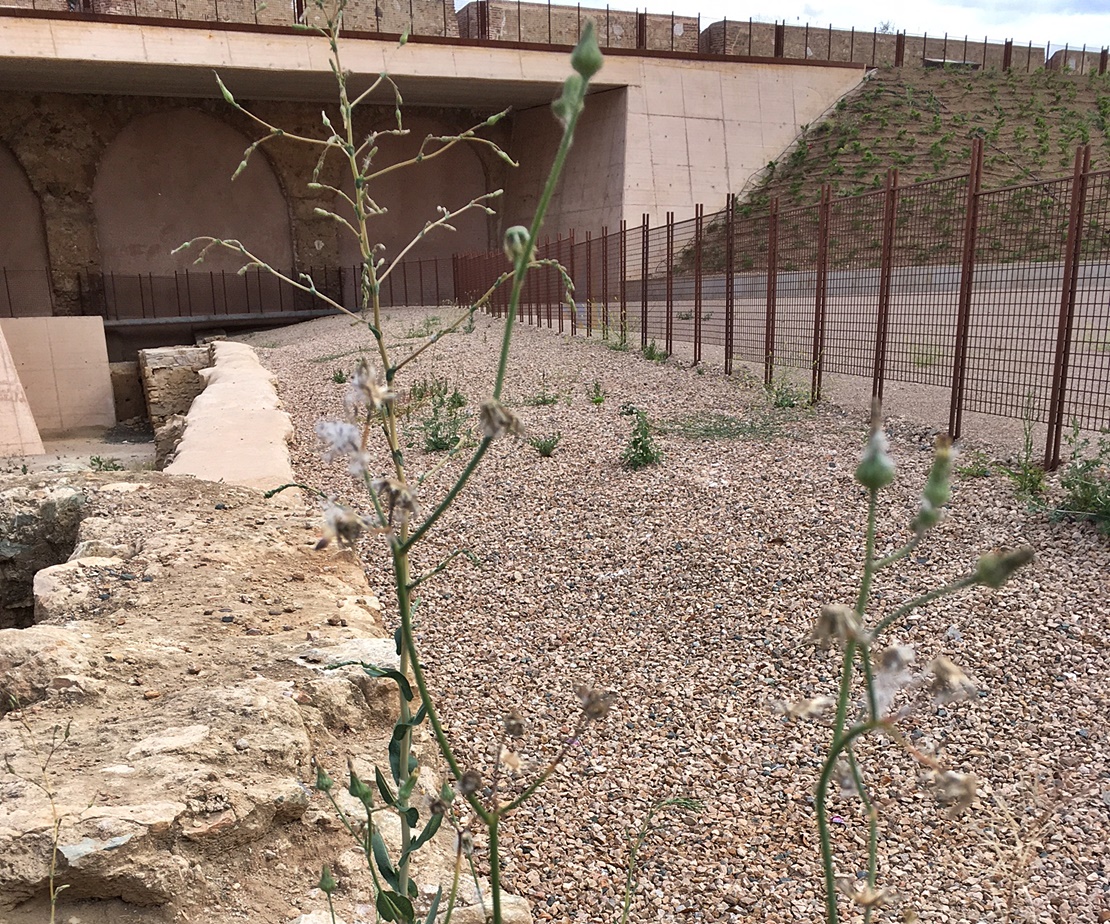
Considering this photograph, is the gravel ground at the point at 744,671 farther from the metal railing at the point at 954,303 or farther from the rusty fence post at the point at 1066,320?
the metal railing at the point at 954,303

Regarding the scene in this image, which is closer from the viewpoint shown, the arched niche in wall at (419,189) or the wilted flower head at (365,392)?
the wilted flower head at (365,392)

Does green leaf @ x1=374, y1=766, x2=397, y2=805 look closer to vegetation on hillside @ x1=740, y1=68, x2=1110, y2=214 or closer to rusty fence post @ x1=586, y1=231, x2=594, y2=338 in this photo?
rusty fence post @ x1=586, y1=231, x2=594, y2=338

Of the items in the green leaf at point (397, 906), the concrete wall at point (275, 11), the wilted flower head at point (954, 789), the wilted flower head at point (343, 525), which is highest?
the concrete wall at point (275, 11)

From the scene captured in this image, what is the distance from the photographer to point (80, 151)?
20.5m

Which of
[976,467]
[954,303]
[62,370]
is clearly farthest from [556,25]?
[976,467]

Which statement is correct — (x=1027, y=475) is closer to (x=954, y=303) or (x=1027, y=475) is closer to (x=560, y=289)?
(x=954, y=303)

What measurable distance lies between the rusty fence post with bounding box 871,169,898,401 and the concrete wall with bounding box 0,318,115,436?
477 inches

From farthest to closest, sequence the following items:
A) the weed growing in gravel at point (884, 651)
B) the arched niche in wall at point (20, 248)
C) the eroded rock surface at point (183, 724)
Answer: the arched niche in wall at point (20, 248)
the eroded rock surface at point (183, 724)
the weed growing in gravel at point (884, 651)

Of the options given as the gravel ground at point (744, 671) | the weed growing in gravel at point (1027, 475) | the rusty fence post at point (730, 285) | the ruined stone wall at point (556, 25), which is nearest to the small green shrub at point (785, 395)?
the rusty fence post at point (730, 285)

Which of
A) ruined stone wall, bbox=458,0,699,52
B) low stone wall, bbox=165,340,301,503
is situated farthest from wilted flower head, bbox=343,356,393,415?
ruined stone wall, bbox=458,0,699,52

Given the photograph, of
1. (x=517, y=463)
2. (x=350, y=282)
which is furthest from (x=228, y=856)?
(x=350, y=282)

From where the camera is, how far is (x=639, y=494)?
510 cm

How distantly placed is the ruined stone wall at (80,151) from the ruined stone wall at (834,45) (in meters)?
6.50

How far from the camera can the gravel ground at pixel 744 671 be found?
2414mm
